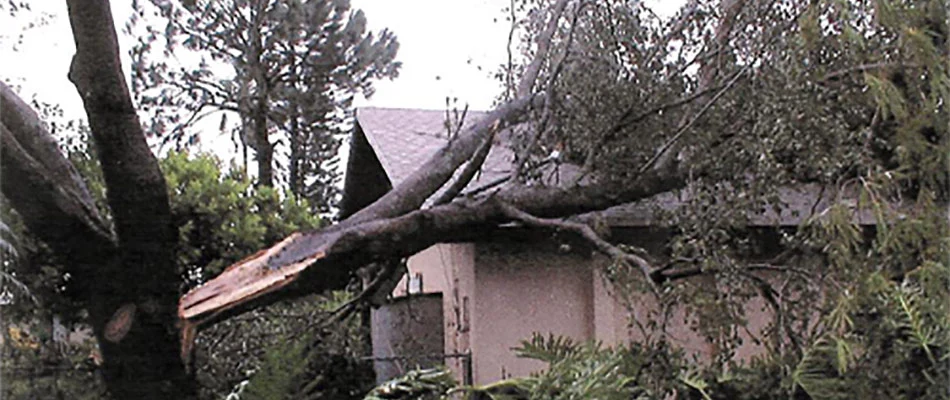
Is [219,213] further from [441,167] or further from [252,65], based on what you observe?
[441,167]

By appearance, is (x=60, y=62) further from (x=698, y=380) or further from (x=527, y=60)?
(x=698, y=380)

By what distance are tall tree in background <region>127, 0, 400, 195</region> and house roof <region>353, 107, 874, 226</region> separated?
0.53 meters

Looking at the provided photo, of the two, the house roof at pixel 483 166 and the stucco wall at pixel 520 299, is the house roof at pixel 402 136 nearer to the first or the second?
the house roof at pixel 483 166

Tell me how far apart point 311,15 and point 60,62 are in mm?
Answer: 719

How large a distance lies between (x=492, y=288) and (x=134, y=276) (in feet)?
4.68

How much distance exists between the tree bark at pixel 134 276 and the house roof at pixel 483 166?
3.69 feet

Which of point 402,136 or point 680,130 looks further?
point 402,136

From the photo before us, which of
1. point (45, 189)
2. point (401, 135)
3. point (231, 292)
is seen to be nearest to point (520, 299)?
point (401, 135)

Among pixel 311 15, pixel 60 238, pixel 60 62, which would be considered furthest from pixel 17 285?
pixel 311 15

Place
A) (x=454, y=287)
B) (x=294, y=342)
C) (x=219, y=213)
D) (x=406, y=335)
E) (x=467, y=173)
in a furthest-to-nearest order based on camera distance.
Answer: (x=406, y=335) → (x=454, y=287) → (x=219, y=213) → (x=467, y=173) → (x=294, y=342)

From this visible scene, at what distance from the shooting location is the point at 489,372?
134 inches

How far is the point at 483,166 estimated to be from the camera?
11.3ft

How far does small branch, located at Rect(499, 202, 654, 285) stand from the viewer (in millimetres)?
2512

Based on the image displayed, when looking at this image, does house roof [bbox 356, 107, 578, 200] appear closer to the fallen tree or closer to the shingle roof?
the shingle roof
